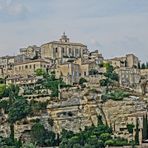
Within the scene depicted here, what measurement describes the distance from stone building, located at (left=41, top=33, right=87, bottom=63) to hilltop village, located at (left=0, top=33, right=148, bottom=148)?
4.12 feet

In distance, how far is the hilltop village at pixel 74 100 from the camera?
143 ft

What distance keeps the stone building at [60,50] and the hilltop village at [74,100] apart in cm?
126

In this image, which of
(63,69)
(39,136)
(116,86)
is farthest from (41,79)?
(39,136)

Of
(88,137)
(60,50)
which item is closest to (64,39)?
(60,50)

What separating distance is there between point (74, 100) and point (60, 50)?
13.7m

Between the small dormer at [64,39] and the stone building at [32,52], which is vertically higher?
the small dormer at [64,39]

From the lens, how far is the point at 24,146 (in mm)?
41438

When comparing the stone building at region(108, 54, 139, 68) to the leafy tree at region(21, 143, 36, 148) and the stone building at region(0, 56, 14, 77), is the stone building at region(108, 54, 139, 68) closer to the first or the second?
the stone building at region(0, 56, 14, 77)

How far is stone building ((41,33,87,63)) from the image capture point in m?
59.8

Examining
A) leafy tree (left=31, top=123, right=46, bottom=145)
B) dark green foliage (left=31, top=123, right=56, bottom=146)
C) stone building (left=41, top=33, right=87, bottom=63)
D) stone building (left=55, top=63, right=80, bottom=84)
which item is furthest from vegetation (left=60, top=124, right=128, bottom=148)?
stone building (left=41, top=33, right=87, bottom=63)

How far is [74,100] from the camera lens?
46.6 meters

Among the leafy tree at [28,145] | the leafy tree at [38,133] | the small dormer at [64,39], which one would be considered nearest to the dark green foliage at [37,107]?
the leafy tree at [38,133]

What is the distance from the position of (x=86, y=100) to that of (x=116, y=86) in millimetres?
4872

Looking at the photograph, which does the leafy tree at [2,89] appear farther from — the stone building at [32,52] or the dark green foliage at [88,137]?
the stone building at [32,52]
